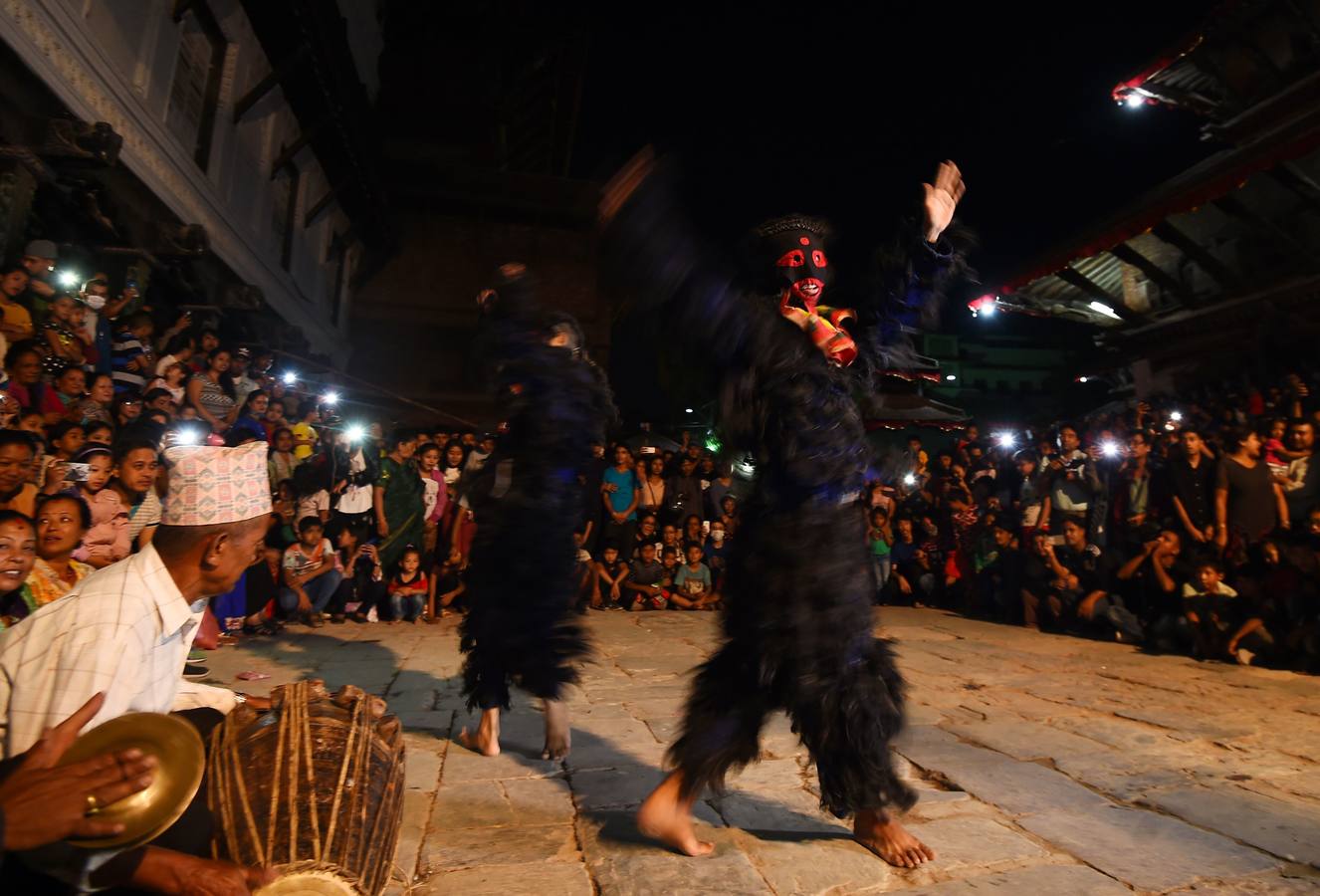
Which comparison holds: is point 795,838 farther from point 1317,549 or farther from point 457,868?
point 1317,549

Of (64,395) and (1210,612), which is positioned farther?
(1210,612)

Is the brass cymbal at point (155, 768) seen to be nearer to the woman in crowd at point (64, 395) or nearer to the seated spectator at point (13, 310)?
the woman in crowd at point (64, 395)

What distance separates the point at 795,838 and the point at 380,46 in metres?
21.0

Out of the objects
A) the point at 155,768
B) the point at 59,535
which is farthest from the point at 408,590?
the point at 155,768

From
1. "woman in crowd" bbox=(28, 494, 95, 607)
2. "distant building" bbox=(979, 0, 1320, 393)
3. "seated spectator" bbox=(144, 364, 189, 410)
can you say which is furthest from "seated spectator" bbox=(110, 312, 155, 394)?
"distant building" bbox=(979, 0, 1320, 393)

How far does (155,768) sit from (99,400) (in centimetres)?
572

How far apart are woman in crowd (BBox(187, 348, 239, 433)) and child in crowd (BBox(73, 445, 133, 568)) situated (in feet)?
7.27

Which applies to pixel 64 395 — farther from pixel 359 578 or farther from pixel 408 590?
pixel 408 590

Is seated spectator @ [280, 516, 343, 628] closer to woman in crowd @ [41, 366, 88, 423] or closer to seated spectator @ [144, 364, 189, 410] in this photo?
seated spectator @ [144, 364, 189, 410]

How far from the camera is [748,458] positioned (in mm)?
2191

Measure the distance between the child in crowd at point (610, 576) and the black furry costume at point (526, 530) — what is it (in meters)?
5.60

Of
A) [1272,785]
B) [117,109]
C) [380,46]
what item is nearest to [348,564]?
[117,109]

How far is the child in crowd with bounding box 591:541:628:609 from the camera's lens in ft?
28.1

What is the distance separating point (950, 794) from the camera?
255cm
